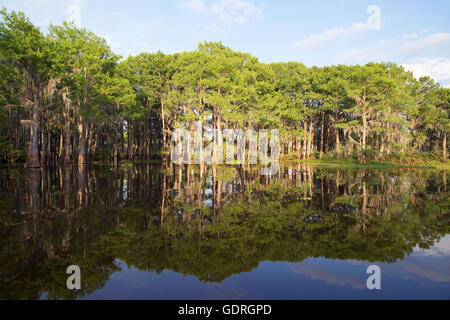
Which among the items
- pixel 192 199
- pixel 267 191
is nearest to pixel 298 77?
pixel 267 191

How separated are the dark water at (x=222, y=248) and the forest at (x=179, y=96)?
21802 mm

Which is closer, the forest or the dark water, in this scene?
the dark water

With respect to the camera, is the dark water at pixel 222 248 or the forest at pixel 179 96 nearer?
the dark water at pixel 222 248

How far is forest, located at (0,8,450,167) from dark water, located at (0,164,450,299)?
71.5 ft

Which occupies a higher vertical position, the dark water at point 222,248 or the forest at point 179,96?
the forest at point 179,96

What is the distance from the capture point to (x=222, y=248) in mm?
5777

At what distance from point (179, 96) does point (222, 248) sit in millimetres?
30758

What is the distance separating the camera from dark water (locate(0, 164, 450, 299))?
164 inches

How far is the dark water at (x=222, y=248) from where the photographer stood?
417 centimetres

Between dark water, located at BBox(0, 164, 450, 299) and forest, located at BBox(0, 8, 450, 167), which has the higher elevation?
forest, located at BBox(0, 8, 450, 167)

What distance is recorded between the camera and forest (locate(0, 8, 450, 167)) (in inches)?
1045

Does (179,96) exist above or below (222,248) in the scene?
above

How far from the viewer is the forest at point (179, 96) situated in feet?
87.1
